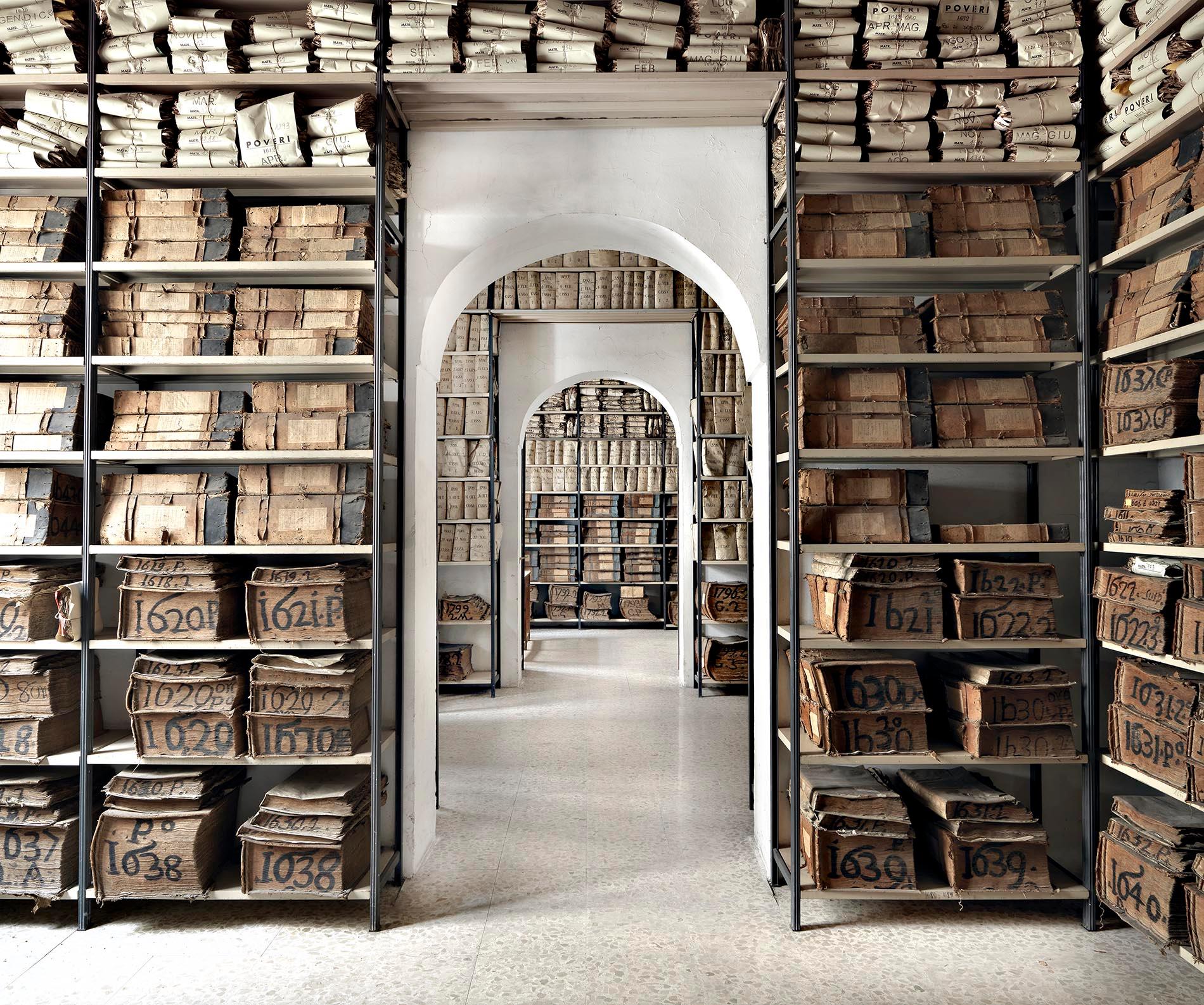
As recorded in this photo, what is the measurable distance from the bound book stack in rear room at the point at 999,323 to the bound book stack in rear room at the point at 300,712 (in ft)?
8.29

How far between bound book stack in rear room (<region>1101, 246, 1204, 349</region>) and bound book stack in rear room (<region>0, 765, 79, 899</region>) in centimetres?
410

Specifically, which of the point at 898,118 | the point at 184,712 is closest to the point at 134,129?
the point at 184,712

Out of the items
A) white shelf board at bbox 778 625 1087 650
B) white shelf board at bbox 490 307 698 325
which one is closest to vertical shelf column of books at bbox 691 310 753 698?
white shelf board at bbox 490 307 698 325

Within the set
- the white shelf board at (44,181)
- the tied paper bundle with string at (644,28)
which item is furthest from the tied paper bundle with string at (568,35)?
the white shelf board at (44,181)

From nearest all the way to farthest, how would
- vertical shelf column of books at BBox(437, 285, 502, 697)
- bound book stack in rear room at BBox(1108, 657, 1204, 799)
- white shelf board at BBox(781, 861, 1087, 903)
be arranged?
bound book stack in rear room at BBox(1108, 657, 1204, 799) → white shelf board at BBox(781, 861, 1087, 903) → vertical shelf column of books at BBox(437, 285, 502, 697)

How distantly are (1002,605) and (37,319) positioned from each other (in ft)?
12.0

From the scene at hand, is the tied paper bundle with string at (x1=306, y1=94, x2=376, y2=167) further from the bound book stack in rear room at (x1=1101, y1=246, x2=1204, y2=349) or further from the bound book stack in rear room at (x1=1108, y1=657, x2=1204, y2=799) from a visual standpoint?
the bound book stack in rear room at (x1=1108, y1=657, x2=1204, y2=799)

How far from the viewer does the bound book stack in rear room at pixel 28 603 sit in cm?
297

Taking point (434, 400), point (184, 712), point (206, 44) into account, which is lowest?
point (184, 712)

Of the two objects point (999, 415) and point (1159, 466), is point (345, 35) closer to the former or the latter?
point (999, 415)

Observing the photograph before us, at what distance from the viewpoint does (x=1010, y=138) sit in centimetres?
303

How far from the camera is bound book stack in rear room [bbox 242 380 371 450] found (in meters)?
3.04

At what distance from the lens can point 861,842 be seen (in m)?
2.96

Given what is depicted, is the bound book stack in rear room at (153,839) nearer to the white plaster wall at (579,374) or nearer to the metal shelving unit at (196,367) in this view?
the metal shelving unit at (196,367)
